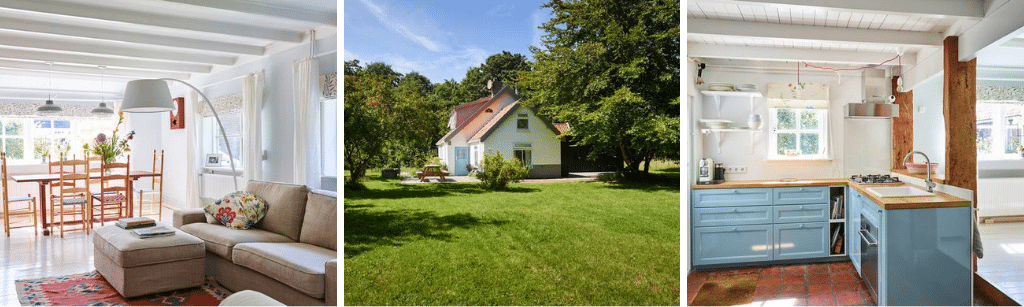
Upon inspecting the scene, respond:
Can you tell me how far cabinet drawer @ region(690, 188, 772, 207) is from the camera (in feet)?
13.4

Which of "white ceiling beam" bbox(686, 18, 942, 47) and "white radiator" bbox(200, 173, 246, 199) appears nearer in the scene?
"white ceiling beam" bbox(686, 18, 942, 47)

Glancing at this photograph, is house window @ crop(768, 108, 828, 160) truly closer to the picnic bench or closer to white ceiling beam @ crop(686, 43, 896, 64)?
white ceiling beam @ crop(686, 43, 896, 64)

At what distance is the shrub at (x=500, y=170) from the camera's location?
146 inches

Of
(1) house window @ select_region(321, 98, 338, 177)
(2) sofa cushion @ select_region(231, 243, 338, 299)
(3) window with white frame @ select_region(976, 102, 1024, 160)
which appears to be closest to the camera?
(2) sofa cushion @ select_region(231, 243, 338, 299)

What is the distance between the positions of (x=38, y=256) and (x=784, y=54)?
574 cm

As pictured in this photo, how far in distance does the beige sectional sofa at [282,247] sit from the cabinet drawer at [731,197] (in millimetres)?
2429

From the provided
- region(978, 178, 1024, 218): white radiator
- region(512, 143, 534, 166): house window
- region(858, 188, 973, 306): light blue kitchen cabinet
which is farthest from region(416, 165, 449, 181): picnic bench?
region(978, 178, 1024, 218): white radiator

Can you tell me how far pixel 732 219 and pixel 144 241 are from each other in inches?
153

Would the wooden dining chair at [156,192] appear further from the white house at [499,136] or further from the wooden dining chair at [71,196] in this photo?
the white house at [499,136]

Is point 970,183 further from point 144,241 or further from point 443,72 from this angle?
point 144,241

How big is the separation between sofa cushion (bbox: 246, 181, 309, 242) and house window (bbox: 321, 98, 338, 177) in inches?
26.0

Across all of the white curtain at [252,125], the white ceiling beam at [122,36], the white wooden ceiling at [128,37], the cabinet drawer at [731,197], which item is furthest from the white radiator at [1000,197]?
the white ceiling beam at [122,36]

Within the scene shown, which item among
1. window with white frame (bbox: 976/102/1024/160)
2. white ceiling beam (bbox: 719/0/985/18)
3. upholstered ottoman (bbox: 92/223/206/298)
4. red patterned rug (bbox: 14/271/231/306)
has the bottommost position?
red patterned rug (bbox: 14/271/231/306)

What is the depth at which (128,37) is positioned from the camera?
534 centimetres
